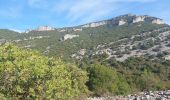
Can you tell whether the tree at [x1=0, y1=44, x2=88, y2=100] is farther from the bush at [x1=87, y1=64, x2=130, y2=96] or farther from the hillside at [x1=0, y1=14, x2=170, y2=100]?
the bush at [x1=87, y1=64, x2=130, y2=96]

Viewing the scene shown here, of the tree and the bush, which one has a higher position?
the tree

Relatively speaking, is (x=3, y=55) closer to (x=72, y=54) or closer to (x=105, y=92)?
(x=105, y=92)

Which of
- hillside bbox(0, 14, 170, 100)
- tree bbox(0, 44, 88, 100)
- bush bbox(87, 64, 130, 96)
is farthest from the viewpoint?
bush bbox(87, 64, 130, 96)

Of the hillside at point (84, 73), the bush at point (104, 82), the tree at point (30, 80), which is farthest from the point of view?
the bush at point (104, 82)

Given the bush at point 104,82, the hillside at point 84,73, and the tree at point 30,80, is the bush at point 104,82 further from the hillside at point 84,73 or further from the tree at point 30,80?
the tree at point 30,80

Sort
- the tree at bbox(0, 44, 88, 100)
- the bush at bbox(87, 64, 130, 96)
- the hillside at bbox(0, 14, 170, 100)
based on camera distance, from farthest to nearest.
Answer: the bush at bbox(87, 64, 130, 96) < the hillside at bbox(0, 14, 170, 100) < the tree at bbox(0, 44, 88, 100)

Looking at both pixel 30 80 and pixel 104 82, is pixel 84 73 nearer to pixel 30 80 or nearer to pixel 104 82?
pixel 104 82

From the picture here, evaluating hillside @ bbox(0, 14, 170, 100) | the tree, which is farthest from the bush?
the tree

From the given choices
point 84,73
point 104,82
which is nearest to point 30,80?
point 84,73

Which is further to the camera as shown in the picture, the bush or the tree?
the bush

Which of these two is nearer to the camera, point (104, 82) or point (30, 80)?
point (30, 80)

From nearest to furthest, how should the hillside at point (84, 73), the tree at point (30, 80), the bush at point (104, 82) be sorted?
the tree at point (30, 80), the hillside at point (84, 73), the bush at point (104, 82)

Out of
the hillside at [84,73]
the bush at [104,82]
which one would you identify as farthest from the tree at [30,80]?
the bush at [104,82]

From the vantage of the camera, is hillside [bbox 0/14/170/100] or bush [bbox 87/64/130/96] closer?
hillside [bbox 0/14/170/100]
